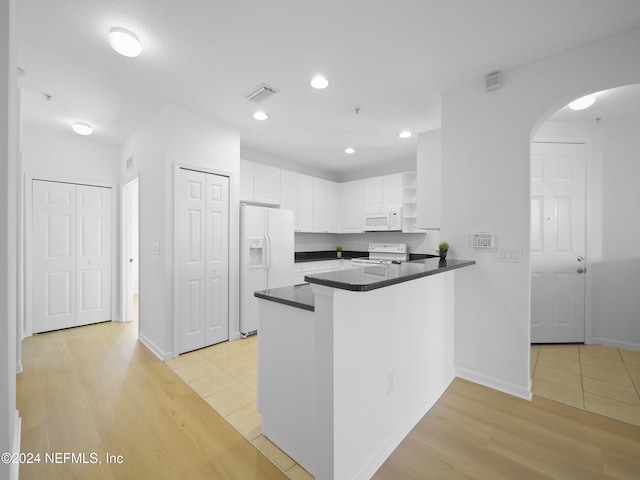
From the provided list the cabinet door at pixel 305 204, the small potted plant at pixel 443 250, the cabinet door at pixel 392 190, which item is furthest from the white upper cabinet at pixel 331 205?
the small potted plant at pixel 443 250

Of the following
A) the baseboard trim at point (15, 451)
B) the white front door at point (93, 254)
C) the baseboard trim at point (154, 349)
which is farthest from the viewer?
the white front door at point (93, 254)

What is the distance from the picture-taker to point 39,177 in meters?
3.66

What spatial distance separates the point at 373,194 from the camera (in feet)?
17.3

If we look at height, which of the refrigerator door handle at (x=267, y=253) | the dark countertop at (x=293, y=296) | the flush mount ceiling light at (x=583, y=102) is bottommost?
the dark countertop at (x=293, y=296)

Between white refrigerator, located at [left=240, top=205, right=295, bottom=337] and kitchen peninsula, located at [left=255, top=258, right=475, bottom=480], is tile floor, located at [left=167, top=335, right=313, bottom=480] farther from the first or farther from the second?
white refrigerator, located at [left=240, top=205, right=295, bottom=337]

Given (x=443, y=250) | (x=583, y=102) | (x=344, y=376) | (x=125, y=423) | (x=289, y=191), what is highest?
(x=583, y=102)

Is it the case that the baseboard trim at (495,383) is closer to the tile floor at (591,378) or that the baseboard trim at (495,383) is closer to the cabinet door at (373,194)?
the tile floor at (591,378)

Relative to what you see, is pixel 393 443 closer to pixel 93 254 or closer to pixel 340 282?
pixel 340 282

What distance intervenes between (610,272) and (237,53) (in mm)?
4474

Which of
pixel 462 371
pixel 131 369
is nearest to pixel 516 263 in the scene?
pixel 462 371

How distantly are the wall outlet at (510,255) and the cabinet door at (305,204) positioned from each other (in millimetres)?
3355

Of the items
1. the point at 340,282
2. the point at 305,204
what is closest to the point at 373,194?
the point at 305,204

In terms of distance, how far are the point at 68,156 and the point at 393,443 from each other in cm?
510

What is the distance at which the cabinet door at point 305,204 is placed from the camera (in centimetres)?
511
